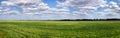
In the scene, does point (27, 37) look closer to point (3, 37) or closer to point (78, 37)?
point (3, 37)

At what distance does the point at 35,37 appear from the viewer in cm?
3366

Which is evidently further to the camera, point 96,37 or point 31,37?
point 96,37

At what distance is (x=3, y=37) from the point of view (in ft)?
114

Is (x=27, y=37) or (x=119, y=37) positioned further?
(x=119, y=37)

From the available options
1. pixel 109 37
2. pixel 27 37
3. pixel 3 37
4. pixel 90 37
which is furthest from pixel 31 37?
pixel 109 37

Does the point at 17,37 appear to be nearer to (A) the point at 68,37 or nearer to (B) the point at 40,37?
(B) the point at 40,37

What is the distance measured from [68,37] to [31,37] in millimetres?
4823

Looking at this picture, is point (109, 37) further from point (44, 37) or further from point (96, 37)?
point (44, 37)

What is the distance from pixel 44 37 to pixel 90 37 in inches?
241

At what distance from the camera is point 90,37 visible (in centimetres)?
3519

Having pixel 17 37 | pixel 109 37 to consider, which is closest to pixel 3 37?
pixel 17 37

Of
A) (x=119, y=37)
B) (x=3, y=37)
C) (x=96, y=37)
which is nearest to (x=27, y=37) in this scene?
(x=3, y=37)

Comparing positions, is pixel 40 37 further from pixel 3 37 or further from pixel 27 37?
pixel 3 37

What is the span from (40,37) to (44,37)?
616 mm
